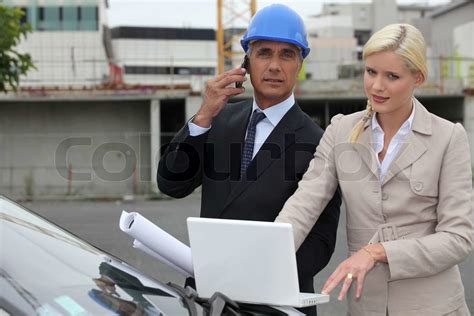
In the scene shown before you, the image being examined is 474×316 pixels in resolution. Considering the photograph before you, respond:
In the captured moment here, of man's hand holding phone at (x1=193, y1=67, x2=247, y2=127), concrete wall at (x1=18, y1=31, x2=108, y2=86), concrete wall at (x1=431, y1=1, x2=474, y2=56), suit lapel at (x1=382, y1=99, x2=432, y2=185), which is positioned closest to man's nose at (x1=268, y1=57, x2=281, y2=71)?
man's hand holding phone at (x1=193, y1=67, x2=247, y2=127)

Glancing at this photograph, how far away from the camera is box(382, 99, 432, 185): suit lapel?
1.85 metres

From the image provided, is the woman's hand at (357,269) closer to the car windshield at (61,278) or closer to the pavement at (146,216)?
the car windshield at (61,278)

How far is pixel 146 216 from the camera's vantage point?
12.0 metres

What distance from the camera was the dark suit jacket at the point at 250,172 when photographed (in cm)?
Answer: 222

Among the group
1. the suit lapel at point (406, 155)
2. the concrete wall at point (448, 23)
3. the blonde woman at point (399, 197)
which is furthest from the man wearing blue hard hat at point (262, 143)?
the concrete wall at point (448, 23)

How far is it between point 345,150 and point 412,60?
0.37m

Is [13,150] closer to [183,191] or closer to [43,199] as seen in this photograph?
[43,199]

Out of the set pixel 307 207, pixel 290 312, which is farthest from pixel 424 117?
pixel 290 312

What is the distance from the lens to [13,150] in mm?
19312

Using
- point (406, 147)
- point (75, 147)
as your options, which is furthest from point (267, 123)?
point (75, 147)

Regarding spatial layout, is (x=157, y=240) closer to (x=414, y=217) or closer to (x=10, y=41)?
(x=414, y=217)

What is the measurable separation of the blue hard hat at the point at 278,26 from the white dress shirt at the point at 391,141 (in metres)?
0.45

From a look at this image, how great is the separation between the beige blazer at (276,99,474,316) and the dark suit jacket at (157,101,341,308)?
0.85 ft

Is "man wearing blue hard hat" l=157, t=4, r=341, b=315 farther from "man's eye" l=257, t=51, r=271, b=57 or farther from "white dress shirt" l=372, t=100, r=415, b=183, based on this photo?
"white dress shirt" l=372, t=100, r=415, b=183
